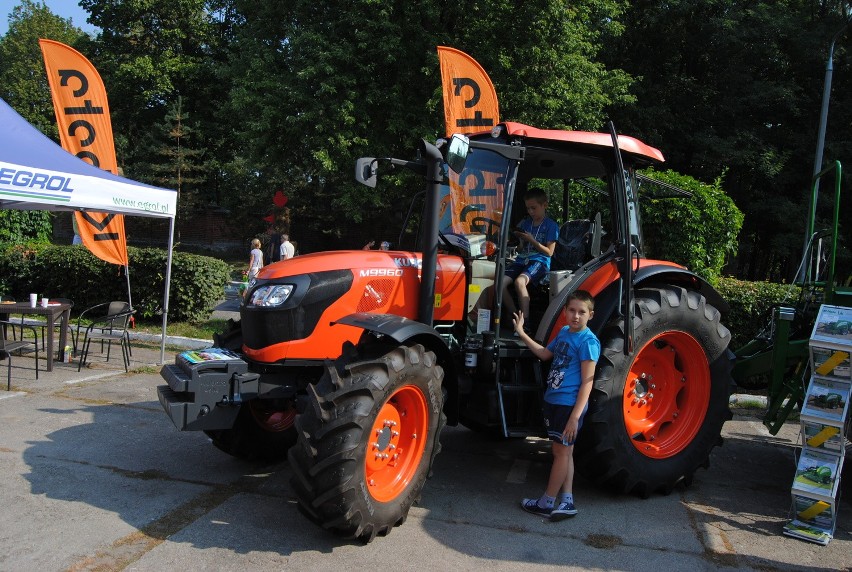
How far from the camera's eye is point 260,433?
4.77m

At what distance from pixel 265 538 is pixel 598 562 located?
1.85 m

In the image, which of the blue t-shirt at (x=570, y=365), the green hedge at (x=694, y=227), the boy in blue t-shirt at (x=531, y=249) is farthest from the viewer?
the green hedge at (x=694, y=227)

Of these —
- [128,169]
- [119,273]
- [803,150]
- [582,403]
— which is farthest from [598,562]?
[128,169]

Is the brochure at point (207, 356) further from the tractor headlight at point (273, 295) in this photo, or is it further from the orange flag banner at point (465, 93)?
the orange flag banner at point (465, 93)

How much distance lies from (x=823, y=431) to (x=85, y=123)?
31.3 ft

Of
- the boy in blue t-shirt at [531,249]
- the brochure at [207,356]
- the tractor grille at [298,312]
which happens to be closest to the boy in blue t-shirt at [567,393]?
the boy in blue t-shirt at [531,249]

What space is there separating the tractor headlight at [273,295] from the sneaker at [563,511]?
2.13 m

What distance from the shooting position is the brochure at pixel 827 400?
411 cm

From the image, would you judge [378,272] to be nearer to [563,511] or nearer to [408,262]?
[408,262]

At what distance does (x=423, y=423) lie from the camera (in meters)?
3.93

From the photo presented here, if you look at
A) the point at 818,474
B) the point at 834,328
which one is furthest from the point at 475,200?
the point at 818,474

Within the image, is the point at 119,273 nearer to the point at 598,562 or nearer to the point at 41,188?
the point at 41,188

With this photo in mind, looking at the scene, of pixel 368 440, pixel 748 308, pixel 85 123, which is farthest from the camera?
pixel 85 123

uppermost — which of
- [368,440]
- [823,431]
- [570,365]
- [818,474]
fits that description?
[570,365]
